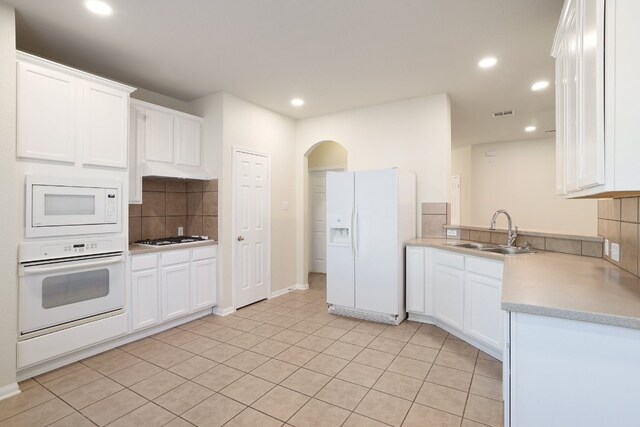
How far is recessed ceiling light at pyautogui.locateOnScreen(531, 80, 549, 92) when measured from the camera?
11.6ft

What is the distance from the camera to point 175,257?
11.0ft

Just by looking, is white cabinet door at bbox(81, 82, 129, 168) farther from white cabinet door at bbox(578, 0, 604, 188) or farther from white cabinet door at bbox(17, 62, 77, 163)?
white cabinet door at bbox(578, 0, 604, 188)

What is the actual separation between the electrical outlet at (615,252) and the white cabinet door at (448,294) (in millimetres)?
1085

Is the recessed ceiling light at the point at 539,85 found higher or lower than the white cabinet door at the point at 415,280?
higher

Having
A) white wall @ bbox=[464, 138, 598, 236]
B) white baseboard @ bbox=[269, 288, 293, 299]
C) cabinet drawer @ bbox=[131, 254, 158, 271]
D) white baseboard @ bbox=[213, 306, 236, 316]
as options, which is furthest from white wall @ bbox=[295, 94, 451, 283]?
white wall @ bbox=[464, 138, 598, 236]

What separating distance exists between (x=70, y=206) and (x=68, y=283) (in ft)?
2.02

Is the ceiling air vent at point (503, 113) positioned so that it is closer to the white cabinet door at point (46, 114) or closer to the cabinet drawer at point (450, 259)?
the cabinet drawer at point (450, 259)

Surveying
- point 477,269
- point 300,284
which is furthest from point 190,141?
point 477,269

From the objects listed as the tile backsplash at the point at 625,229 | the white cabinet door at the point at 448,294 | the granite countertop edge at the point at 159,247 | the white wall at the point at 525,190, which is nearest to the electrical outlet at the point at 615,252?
the tile backsplash at the point at 625,229

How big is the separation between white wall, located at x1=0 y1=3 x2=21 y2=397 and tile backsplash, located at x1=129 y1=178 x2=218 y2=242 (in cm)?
136

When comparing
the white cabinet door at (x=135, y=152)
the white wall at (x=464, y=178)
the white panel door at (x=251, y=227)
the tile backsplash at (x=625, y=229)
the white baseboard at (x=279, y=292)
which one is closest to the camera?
the tile backsplash at (x=625, y=229)

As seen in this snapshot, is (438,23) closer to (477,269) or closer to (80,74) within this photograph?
(477,269)

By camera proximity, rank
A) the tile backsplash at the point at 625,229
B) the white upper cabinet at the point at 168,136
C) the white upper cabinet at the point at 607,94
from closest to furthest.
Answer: the white upper cabinet at the point at 607,94
the tile backsplash at the point at 625,229
the white upper cabinet at the point at 168,136

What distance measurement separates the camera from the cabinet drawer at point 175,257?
10.7ft
